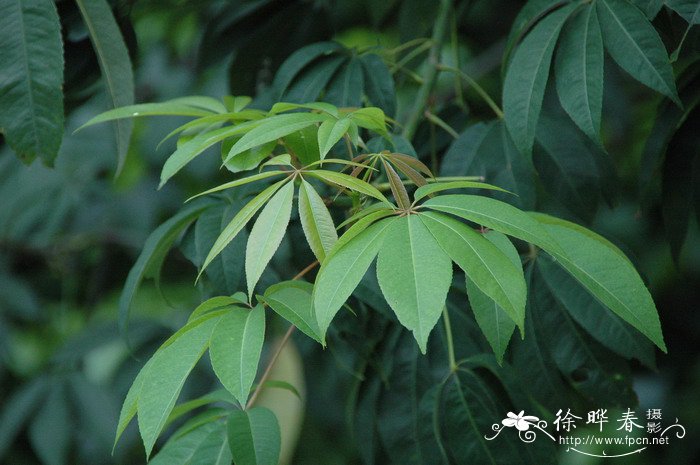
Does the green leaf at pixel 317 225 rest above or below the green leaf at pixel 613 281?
above

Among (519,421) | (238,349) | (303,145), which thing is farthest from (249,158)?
(519,421)

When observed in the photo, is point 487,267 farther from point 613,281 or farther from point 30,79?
point 30,79

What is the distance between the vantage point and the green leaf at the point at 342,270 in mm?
469

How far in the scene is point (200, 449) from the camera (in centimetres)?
64

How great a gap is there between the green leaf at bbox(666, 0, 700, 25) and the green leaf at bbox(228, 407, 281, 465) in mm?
503

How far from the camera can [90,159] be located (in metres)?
1.78

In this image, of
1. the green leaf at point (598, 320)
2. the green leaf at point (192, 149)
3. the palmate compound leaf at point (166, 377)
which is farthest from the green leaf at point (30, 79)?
the green leaf at point (598, 320)

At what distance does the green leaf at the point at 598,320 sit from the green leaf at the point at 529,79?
0.47 feet

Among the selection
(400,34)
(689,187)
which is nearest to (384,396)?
(689,187)

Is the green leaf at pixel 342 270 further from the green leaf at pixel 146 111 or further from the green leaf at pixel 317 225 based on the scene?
the green leaf at pixel 146 111

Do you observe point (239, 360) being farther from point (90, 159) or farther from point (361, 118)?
point (90, 159)

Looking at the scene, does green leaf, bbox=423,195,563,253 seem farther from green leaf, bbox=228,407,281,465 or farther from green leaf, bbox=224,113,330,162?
green leaf, bbox=228,407,281,465

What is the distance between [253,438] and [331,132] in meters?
0.25

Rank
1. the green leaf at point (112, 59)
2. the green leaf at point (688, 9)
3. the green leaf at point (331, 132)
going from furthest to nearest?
1. the green leaf at point (112, 59)
2. the green leaf at point (688, 9)
3. the green leaf at point (331, 132)
